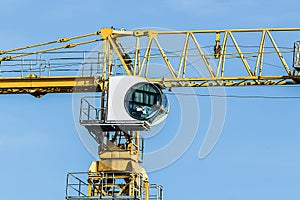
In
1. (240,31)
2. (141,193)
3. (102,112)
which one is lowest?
(141,193)

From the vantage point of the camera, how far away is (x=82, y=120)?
72125mm

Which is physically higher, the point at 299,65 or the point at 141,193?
the point at 299,65

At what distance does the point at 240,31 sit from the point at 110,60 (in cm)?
828

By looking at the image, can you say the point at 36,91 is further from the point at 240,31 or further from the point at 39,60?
the point at 240,31

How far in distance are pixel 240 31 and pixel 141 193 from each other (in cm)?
1148

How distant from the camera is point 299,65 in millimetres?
69938

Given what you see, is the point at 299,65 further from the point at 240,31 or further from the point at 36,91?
the point at 36,91

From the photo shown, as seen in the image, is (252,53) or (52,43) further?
(52,43)

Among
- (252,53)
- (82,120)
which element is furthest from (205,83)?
(82,120)

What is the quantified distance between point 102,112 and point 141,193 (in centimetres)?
545

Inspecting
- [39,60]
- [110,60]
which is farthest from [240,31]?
[39,60]

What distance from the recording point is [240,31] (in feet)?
236

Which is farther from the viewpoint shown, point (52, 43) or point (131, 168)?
point (52, 43)

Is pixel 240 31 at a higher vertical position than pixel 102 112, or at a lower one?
higher
